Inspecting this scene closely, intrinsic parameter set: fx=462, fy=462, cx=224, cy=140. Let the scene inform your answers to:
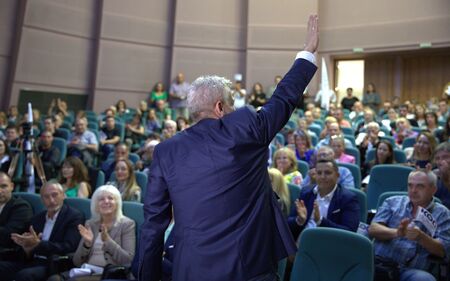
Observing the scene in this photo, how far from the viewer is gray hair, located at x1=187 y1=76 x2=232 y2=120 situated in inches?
64.7

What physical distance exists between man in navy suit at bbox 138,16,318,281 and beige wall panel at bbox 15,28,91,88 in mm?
8915

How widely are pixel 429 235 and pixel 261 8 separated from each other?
969 centimetres

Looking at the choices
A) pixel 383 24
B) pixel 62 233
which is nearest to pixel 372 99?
pixel 383 24

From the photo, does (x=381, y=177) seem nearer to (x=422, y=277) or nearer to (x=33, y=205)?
(x=422, y=277)

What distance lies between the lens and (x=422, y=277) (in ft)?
8.14

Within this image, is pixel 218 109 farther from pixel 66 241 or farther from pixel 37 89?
pixel 37 89

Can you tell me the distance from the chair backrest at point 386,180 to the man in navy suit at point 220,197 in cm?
272

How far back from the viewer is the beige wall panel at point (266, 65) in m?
11.6

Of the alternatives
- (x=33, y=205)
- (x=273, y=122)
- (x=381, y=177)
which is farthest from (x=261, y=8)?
(x=273, y=122)

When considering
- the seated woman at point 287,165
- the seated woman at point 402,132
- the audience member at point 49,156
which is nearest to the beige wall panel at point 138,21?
the audience member at point 49,156

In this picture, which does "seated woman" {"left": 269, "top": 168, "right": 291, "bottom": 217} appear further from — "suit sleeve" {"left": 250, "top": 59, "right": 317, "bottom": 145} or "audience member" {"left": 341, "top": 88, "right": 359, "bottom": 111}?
"audience member" {"left": 341, "top": 88, "right": 359, "bottom": 111}

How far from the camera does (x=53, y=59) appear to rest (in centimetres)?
998

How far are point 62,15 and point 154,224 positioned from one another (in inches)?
374

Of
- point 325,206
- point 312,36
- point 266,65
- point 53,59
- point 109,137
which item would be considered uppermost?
point 266,65
